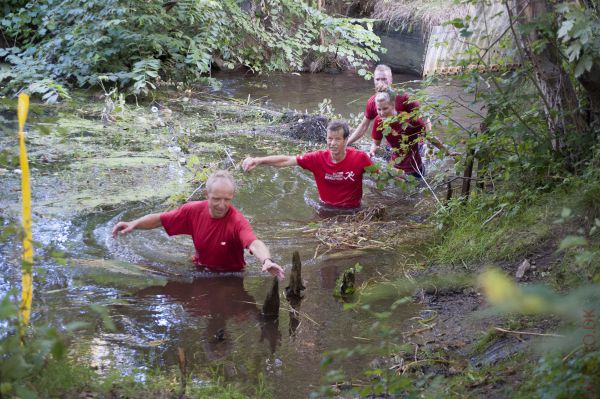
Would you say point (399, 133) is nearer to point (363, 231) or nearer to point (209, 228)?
point (363, 231)

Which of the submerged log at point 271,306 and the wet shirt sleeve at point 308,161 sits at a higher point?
the wet shirt sleeve at point 308,161

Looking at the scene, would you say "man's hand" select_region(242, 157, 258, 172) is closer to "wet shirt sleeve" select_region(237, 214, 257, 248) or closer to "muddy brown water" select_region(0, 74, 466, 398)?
"muddy brown water" select_region(0, 74, 466, 398)

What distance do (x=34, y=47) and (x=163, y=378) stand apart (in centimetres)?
1332

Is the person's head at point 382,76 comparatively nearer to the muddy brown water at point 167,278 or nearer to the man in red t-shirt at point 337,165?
the man in red t-shirt at point 337,165

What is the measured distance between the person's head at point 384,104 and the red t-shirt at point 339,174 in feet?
2.49

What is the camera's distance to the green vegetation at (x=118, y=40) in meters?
15.7

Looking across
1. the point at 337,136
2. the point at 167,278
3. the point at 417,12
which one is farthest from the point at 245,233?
the point at 417,12

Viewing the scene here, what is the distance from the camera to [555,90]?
6.89 metres

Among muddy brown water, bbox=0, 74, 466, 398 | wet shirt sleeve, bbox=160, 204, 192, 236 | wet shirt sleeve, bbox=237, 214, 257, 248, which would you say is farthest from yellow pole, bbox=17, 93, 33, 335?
wet shirt sleeve, bbox=160, 204, 192, 236

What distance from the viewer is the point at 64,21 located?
656 inches

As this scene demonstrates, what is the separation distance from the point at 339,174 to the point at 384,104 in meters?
1.14

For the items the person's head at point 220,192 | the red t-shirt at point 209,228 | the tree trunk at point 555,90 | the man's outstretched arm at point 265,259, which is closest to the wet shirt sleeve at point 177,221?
the red t-shirt at point 209,228

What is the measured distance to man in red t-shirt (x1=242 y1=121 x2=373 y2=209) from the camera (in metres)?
9.02

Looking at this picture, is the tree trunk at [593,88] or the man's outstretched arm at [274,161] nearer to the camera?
the tree trunk at [593,88]
